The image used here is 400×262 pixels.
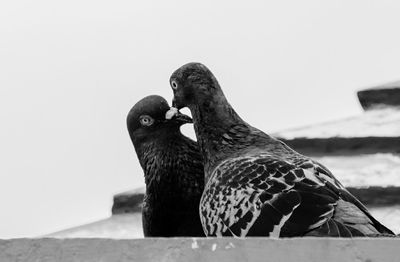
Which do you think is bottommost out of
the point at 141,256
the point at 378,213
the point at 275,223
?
the point at 378,213

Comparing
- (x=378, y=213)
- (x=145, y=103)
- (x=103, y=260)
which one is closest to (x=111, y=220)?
(x=145, y=103)

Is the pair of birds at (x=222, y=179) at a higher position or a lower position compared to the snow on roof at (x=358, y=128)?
higher

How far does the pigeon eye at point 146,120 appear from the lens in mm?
5785

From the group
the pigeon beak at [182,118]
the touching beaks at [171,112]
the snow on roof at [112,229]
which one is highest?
the touching beaks at [171,112]

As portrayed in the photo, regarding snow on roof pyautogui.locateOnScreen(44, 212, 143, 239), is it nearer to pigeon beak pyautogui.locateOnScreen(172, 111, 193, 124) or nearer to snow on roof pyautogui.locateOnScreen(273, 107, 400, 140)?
pigeon beak pyautogui.locateOnScreen(172, 111, 193, 124)

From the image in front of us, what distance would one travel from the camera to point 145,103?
5.79m

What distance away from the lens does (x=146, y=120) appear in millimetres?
5801

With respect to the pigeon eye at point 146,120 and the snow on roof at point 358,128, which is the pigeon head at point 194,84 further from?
the snow on roof at point 358,128

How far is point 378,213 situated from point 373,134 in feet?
3.79

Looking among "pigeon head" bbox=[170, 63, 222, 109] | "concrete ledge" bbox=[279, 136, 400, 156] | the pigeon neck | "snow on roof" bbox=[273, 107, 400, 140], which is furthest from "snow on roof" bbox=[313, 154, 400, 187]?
"pigeon head" bbox=[170, 63, 222, 109]

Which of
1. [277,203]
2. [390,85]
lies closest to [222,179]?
[277,203]

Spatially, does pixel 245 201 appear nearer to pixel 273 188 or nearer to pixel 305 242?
pixel 273 188

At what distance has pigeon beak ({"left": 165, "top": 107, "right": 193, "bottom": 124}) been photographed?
5736 millimetres

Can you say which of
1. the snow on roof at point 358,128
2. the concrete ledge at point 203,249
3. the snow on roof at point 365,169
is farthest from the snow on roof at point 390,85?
the concrete ledge at point 203,249
